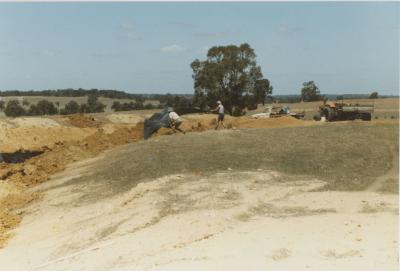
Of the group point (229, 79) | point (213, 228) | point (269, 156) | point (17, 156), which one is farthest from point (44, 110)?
point (213, 228)

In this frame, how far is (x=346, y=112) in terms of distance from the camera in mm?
35094

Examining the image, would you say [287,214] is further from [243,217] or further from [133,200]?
[133,200]

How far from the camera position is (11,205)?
57.7 ft

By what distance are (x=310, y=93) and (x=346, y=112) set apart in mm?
61667

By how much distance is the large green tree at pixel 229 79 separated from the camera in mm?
45438

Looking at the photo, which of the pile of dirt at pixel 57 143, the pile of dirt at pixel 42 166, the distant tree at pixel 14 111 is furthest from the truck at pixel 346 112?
the distant tree at pixel 14 111

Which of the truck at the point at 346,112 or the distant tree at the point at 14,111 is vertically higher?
the truck at the point at 346,112

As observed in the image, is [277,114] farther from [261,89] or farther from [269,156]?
[269,156]

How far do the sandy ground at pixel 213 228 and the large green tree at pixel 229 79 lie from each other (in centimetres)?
2845

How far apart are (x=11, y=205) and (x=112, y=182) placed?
11.0ft

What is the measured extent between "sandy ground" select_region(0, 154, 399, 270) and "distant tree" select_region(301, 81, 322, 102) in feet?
259

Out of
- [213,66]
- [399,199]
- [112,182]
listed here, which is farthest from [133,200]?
[213,66]

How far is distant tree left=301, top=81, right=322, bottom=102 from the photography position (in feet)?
309

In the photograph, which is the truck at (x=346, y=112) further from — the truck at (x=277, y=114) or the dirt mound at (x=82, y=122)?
the dirt mound at (x=82, y=122)
